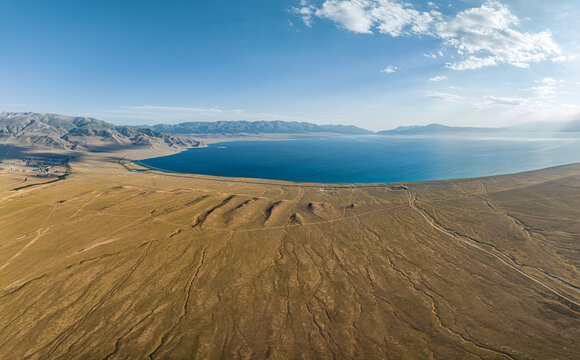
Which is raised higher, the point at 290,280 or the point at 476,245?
the point at 476,245

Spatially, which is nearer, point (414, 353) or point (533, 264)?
point (414, 353)

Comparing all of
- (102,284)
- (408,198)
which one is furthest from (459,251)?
(102,284)

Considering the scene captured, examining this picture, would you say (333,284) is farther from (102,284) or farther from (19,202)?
(19,202)

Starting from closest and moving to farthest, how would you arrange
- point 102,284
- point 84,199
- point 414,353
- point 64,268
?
point 414,353, point 102,284, point 64,268, point 84,199

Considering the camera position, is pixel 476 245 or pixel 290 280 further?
pixel 476 245

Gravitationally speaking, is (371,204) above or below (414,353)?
above

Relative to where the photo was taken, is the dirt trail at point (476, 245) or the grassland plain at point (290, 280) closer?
the grassland plain at point (290, 280)

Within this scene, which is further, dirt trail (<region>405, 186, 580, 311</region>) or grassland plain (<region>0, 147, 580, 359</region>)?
dirt trail (<region>405, 186, 580, 311</region>)

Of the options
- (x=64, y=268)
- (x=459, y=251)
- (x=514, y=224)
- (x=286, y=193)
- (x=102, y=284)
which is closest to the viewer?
(x=102, y=284)
